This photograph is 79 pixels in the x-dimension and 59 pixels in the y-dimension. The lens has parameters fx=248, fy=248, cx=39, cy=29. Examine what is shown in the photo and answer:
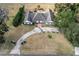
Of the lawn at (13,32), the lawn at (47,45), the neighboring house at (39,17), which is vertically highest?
the neighboring house at (39,17)

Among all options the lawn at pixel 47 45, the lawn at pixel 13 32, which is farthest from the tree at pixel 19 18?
the lawn at pixel 47 45

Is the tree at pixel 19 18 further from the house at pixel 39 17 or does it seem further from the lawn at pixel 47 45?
the lawn at pixel 47 45

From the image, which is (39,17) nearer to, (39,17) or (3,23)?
(39,17)

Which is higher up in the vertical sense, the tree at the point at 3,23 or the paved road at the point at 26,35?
the tree at the point at 3,23

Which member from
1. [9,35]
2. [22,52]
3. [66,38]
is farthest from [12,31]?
[66,38]

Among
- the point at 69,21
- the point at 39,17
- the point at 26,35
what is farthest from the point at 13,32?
the point at 69,21

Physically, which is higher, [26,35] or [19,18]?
[19,18]

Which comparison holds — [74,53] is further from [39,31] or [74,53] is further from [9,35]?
[9,35]
